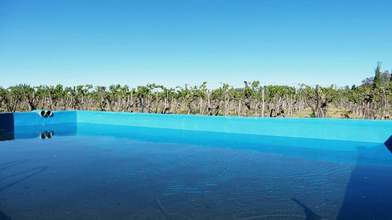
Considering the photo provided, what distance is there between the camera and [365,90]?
1372 centimetres

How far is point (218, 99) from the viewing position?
15570 mm

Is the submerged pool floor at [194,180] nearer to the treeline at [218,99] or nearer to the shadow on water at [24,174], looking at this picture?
the shadow on water at [24,174]

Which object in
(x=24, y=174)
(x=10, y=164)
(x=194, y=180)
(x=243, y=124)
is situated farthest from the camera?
(x=243, y=124)

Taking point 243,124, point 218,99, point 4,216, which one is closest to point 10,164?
point 4,216

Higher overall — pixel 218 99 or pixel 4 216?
pixel 218 99

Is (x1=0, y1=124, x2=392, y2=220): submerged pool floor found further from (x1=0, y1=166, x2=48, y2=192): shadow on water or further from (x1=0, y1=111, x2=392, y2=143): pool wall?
(x1=0, y1=111, x2=392, y2=143): pool wall

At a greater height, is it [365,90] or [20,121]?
[365,90]

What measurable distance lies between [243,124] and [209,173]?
5647mm

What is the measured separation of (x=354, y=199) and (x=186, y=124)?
8420 millimetres

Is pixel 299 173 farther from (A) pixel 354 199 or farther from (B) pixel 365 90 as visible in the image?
(B) pixel 365 90

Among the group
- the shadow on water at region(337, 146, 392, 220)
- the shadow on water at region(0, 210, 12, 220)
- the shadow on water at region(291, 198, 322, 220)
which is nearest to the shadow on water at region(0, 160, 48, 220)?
the shadow on water at region(0, 210, 12, 220)

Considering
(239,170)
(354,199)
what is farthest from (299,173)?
(354,199)

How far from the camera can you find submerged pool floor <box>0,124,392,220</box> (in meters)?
3.83

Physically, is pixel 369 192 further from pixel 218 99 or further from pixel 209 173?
pixel 218 99
